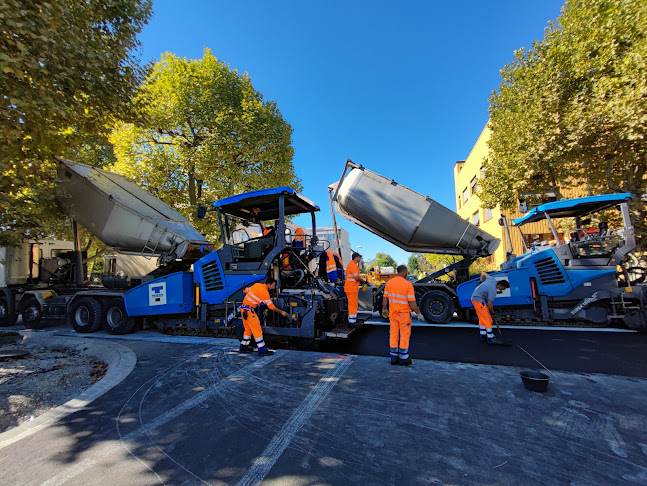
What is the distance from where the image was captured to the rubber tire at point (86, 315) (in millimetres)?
7395

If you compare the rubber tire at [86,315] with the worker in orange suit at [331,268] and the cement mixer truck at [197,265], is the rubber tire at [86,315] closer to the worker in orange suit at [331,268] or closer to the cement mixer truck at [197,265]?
the cement mixer truck at [197,265]

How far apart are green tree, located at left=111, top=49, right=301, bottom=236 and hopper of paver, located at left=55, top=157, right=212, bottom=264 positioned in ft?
11.1

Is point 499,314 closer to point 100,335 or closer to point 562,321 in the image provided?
point 562,321

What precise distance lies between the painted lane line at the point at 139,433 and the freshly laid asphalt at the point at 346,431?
1cm

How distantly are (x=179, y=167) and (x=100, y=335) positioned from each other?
615 cm

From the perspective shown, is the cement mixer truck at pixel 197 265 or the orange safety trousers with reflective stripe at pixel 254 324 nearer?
the orange safety trousers with reflective stripe at pixel 254 324

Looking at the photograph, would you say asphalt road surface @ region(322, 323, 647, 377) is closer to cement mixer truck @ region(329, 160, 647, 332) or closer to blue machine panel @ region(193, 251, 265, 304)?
cement mixer truck @ region(329, 160, 647, 332)

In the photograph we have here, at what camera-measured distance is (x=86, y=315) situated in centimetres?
757

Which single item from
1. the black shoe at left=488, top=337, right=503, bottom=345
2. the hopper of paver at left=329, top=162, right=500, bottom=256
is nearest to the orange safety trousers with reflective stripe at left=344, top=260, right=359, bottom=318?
the hopper of paver at left=329, top=162, right=500, bottom=256

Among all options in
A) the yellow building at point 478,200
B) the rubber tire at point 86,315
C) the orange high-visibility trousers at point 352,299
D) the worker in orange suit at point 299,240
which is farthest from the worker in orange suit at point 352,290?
the yellow building at point 478,200

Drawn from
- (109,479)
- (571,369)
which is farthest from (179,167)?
(571,369)

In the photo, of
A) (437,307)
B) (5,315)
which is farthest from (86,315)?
(437,307)

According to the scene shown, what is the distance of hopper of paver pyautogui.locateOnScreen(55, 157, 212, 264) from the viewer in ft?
22.7

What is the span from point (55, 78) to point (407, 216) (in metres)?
6.71
